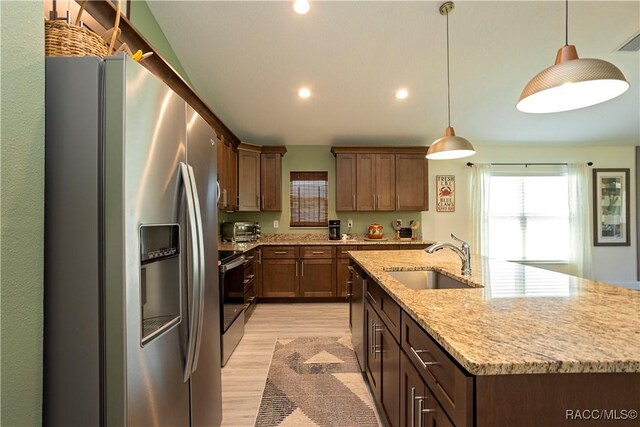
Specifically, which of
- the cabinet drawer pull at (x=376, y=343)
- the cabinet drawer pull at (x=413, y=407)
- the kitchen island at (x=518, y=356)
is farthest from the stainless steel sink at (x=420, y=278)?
the cabinet drawer pull at (x=413, y=407)

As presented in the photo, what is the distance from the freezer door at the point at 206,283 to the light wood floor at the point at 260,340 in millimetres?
367

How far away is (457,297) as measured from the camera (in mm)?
1237

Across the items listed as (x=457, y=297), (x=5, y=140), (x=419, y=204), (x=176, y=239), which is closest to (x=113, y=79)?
(x=5, y=140)

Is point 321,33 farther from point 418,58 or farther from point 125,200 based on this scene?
point 125,200

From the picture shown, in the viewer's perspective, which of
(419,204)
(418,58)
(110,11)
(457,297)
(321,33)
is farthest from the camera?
(419,204)

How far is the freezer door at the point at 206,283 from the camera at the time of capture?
1.29 metres

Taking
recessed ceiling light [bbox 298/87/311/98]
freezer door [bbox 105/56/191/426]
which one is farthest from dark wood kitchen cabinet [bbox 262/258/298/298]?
freezer door [bbox 105/56/191/426]

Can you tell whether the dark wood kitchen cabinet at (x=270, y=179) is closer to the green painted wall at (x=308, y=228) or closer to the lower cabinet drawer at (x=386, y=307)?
the green painted wall at (x=308, y=228)

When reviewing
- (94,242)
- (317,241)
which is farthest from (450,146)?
(317,241)

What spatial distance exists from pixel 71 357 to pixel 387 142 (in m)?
4.69

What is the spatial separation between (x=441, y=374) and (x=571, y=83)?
45.6 inches

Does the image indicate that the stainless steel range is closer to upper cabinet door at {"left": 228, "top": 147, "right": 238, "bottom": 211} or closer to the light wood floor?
the light wood floor

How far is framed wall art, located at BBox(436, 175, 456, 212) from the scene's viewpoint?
5.14 meters

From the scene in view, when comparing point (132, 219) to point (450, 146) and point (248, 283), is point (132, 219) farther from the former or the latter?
point (248, 283)
